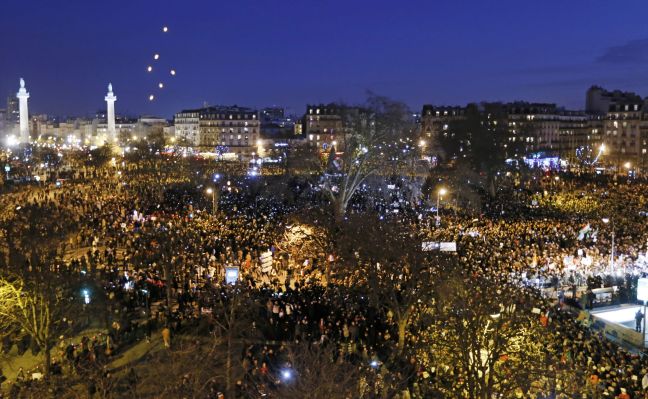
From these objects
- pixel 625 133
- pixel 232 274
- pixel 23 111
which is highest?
pixel 23 111

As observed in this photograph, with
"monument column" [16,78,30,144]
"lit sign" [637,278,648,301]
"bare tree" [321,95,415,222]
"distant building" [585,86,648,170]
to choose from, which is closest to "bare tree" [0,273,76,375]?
"lit sign" [637,278,648,301]

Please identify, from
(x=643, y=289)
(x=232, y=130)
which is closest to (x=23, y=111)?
(x=232, y=130)

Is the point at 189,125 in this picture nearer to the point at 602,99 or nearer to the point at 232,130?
the point at 232,130

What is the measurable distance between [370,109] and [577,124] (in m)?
78.0

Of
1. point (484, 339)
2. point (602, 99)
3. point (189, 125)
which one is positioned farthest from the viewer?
point (189, 125)

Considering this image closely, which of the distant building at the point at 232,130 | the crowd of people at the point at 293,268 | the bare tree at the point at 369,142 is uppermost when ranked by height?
the distant building at the point at 232,130

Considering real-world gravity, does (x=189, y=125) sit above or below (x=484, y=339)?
above

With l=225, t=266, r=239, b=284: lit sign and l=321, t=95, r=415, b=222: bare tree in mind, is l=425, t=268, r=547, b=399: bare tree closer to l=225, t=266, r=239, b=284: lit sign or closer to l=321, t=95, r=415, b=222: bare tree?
l=225, t=266, r=239, b=284: lit sign

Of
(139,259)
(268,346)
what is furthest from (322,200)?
(268,346)

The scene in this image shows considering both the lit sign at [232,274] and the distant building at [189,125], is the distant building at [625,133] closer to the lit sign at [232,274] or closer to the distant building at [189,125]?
the lit sign at [232,274]

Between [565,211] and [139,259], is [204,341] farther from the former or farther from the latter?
[565,211]

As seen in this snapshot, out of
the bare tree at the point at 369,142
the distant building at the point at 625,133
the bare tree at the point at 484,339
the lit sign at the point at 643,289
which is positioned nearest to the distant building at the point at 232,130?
the distant building at the point at 625,133

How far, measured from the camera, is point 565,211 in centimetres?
3756

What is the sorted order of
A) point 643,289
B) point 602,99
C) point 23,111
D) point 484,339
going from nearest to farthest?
point 484,339 < point 643,289 < point 602,99 < point 23,111
